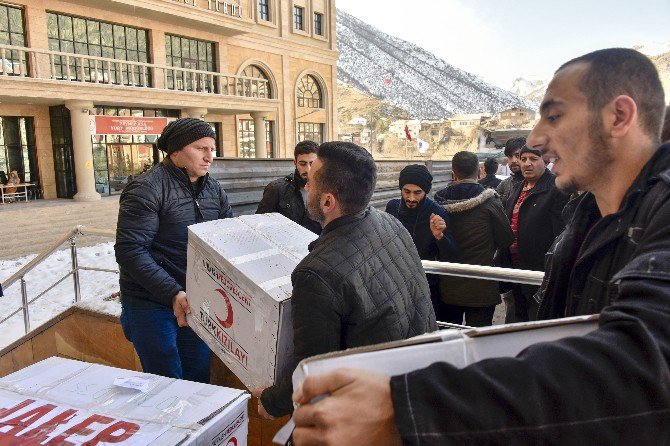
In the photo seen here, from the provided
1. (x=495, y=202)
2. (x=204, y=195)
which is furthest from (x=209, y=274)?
(x=495, y=202)

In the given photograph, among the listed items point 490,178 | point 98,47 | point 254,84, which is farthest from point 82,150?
point 490,178

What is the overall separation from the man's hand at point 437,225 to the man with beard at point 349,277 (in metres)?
1.65

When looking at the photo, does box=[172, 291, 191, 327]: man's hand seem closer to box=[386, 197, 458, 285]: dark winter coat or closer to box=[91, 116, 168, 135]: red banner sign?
box=[386, 197, 458, 285]: dark winter coat

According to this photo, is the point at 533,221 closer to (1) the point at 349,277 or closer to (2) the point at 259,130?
(1) the point at 349,277

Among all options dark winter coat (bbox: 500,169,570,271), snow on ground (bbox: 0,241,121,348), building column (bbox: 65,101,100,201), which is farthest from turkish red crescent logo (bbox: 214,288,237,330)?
building column (bbox: 65,101,100,201)

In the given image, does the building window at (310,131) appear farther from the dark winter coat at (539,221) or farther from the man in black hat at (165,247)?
the man in black hat at (165,247)

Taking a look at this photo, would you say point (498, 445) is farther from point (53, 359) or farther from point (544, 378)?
point (53, 359)

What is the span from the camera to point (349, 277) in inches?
61.2

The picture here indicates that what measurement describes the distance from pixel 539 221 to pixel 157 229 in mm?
2823

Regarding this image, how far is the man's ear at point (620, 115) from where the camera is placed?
Result: 3.38 feet

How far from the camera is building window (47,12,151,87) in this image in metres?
17.8

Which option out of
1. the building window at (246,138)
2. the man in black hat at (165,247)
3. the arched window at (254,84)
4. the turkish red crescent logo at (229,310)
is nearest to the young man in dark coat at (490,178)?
the man in black hat at (165,247)

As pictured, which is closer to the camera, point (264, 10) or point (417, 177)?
point (417, 177)

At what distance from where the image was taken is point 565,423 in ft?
2.05
